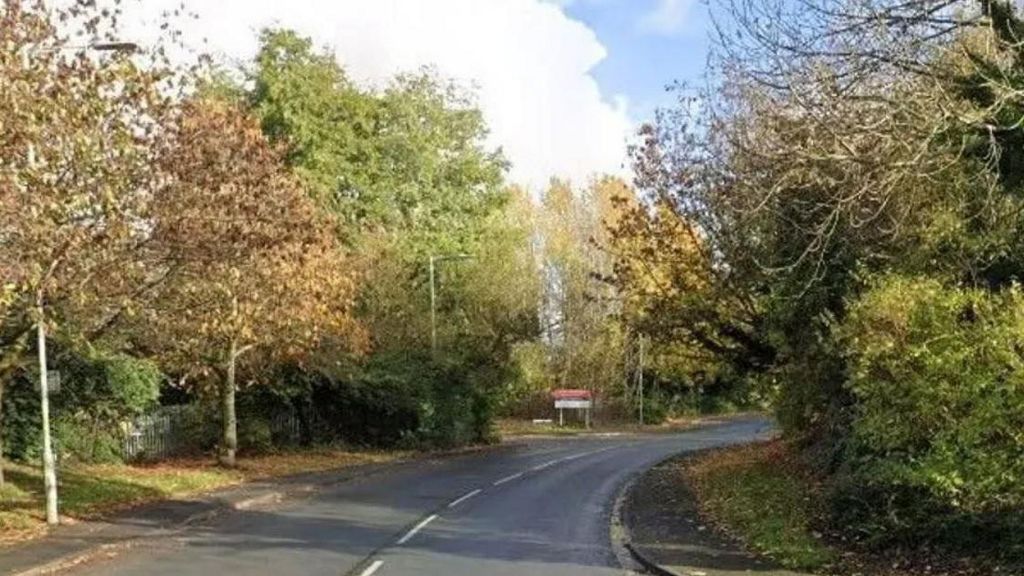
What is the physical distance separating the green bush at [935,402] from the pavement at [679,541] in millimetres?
1604

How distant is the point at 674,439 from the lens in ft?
182

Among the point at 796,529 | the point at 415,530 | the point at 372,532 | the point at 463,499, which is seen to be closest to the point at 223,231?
the point at 372,532

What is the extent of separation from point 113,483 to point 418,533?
A: 9884 mm

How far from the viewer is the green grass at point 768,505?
13883mm

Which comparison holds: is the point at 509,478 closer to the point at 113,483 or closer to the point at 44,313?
the point at 113,483

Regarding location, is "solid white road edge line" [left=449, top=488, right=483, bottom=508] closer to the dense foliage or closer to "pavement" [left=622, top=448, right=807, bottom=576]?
"pavement" [left=622, top=448, right=807, bottom=576]

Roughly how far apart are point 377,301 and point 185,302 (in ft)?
77.2

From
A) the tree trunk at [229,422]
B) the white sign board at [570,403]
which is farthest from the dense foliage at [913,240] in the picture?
the white sign board at [570,403]

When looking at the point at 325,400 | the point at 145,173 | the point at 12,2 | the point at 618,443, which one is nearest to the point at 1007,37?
the point at 12,2

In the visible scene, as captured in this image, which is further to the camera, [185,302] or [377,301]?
[377,301]

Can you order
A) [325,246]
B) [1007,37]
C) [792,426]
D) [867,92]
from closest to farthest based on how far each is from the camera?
1. [1007,37]
2. [867,92]
3. [792,426]
4. [325,246]

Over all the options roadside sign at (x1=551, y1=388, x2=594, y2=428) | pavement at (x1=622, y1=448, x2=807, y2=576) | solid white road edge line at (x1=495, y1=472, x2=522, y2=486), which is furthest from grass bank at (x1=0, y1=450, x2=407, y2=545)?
roadside sign at (x1=551, y1=388, x2=594, y2=428)

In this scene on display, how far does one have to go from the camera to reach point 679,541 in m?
16.3

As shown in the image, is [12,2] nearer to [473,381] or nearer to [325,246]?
[325,246]
